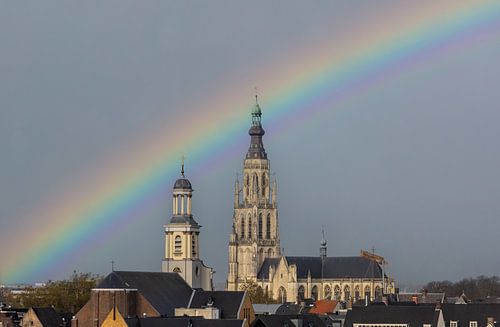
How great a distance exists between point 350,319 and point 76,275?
6162 cm

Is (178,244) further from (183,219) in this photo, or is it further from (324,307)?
(324,307)

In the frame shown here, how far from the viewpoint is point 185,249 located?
15212cm

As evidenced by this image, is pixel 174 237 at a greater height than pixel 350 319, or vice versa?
pixel 174 237

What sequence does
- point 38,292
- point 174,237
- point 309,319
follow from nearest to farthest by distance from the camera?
point 309,319
point 174,237
point 38,292

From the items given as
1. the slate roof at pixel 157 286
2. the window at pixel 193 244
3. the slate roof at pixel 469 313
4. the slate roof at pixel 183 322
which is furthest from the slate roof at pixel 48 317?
the slate roof at pixel 469 313

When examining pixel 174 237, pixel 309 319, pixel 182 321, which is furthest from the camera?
pixel 174 237

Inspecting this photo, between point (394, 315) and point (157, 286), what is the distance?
2538 centimetres

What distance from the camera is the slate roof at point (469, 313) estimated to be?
121062 mm

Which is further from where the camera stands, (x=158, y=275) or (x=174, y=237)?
(x=174, y=237)

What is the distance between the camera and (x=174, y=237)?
502 feet

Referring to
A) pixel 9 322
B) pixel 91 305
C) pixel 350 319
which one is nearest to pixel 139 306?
pixel 91 305

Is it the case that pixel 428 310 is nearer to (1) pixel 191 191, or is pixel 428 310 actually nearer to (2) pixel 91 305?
(2) pixel 91 305

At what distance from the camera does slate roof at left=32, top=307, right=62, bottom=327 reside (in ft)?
414

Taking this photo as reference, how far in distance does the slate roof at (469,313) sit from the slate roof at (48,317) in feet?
125
